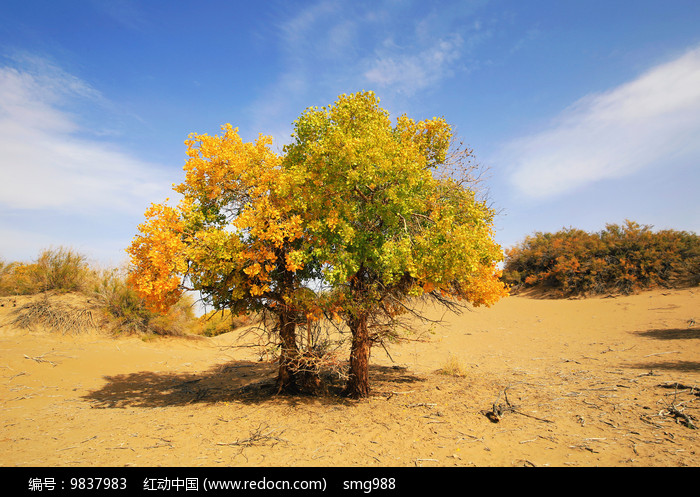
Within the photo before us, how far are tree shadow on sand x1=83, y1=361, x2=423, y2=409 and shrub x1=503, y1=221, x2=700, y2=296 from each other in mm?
18233

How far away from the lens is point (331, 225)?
6.78 m

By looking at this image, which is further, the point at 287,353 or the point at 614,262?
the point at 614,262

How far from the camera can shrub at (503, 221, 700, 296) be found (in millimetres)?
21969

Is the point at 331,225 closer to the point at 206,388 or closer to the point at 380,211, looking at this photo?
the point at 380,211

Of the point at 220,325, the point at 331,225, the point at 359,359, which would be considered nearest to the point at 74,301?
the point at 220,325

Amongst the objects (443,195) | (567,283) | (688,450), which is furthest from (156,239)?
(567,283)

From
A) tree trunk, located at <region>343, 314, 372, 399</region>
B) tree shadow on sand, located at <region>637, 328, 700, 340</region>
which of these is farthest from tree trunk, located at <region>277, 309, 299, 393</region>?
tree shadow on sand, located at <region>637, 328, 700, 340</region>

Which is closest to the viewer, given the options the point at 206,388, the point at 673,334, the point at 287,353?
the point at 287,353

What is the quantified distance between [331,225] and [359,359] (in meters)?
3.91

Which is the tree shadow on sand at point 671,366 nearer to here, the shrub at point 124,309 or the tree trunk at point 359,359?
the tree trunk at point 359,359

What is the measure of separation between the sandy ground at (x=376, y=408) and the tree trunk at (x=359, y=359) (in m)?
0.41

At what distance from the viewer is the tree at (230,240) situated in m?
6.90

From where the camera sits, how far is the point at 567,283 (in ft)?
80.6
